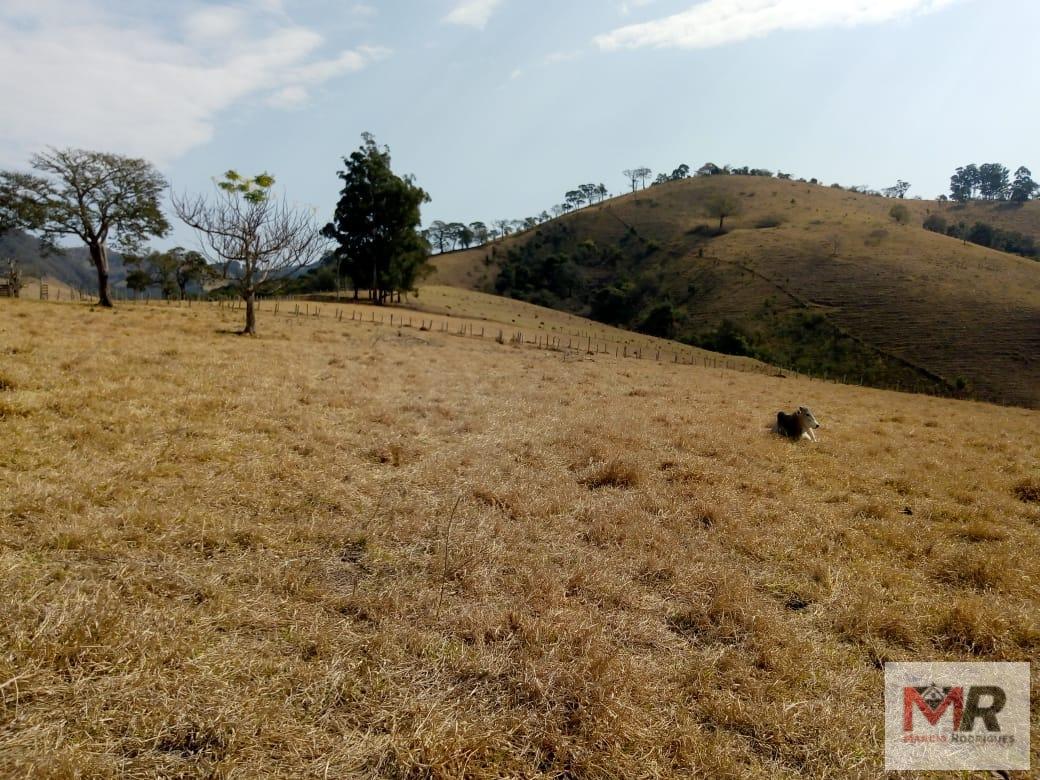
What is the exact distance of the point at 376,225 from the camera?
5397cm

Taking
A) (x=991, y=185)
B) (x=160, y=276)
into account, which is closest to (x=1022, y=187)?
(x=991, y=185)

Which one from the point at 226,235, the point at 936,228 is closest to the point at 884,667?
the point at 226,235

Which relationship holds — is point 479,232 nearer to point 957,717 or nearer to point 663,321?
point 663,321

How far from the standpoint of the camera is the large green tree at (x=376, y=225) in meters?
52.8

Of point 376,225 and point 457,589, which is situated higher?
point 376,225

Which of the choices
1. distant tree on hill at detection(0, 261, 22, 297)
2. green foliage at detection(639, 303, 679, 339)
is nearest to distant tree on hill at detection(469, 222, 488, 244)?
green foliage at detection(639, 303, 679, 339)

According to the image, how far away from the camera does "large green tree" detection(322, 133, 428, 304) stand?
173ft

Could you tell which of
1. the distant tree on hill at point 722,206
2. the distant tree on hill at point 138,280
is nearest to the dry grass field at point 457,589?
the distant tree on hill at point 138,280

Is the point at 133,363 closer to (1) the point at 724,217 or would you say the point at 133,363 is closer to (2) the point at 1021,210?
(1) the point at 724,217

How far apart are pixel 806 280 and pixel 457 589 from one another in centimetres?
9366

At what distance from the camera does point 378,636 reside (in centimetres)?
421

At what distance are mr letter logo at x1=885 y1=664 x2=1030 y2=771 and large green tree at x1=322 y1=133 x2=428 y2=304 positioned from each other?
181ft

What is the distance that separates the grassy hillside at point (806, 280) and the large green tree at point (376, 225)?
1829 inches

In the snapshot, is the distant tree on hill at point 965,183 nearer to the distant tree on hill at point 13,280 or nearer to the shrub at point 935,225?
the shrub at point 935,225
